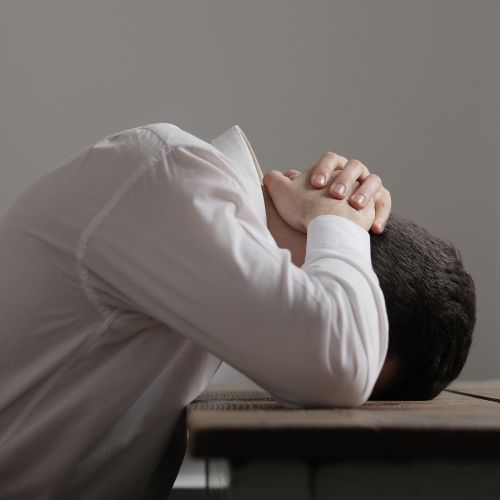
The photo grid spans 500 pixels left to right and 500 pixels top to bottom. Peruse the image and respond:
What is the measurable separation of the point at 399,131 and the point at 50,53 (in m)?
1.60

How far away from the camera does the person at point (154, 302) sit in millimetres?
958

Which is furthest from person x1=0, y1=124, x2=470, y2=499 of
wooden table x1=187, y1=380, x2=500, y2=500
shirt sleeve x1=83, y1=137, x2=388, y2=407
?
wooden table x1=187, y1=380, x2=500, y2=500

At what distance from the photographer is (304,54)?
3824mm

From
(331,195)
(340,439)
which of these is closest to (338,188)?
(331,195)

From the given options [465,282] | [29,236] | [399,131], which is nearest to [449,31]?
[399,131]

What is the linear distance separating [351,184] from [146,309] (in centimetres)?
39

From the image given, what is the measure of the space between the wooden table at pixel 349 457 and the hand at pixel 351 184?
0.57m

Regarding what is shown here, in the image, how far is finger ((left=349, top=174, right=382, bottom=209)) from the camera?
1.21 metres

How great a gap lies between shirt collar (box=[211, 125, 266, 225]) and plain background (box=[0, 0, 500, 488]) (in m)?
2.44

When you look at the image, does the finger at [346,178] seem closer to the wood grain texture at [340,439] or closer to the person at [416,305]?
the person at [416,305]

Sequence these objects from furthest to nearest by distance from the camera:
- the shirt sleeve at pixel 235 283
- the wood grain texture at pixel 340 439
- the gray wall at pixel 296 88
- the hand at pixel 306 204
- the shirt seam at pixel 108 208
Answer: the gray wall at pixel 296 88, the hand at pixel 306 204, the shirt seam at pixel 108 208, the shirt sleeve at pixel 235 283, the wood grain texture at pixel 340 439

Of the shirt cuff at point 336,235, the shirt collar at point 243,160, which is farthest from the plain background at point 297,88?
the shirt cuff at point 336,235

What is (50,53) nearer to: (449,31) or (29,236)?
(449,31)

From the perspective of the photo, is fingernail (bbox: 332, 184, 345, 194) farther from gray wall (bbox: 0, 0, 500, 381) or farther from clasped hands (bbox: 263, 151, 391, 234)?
gray wall (bbox: 0, 0, 500, 381)
